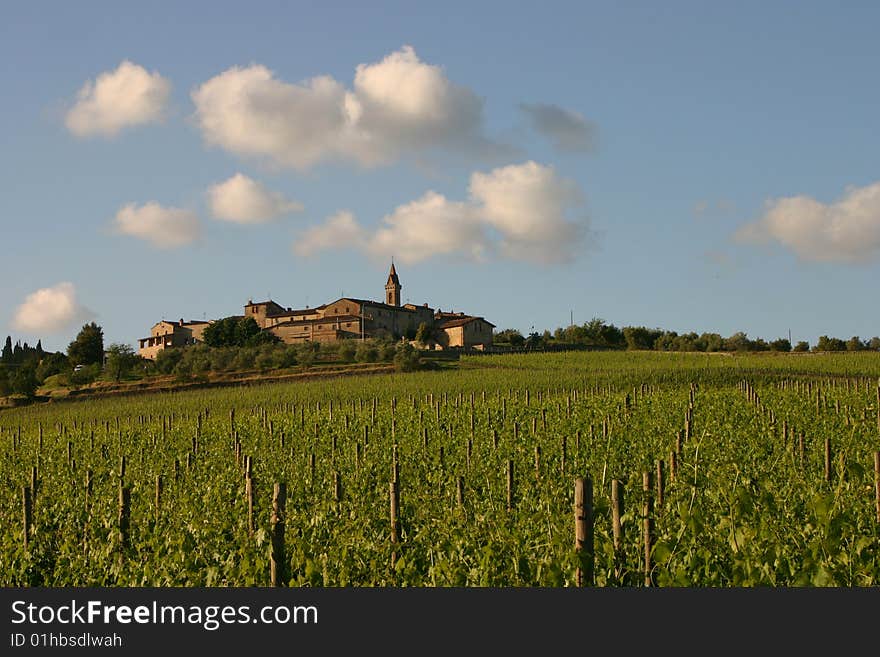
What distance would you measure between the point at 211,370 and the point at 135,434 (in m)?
41.1

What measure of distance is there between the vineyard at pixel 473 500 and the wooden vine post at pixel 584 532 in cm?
1

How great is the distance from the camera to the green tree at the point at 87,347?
8788 centimetres

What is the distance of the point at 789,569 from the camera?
22.2ft

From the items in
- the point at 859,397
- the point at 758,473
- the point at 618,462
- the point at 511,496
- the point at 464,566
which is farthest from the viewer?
the point at 859,397

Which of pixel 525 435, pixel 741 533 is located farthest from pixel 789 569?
pixel 525 435

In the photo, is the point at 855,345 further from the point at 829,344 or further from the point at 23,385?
the point at 23,385

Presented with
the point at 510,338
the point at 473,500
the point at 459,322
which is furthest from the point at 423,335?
the point at 473,500

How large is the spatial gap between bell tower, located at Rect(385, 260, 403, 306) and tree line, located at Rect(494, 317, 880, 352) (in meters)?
20.6

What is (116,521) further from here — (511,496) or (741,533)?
(741,533)

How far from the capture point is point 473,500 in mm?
11656

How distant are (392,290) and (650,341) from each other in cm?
3781

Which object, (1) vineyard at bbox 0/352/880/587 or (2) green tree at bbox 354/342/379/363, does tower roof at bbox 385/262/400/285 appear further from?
(1) vineyard at bbox 0/352/880/587

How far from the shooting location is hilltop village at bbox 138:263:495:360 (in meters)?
92.1

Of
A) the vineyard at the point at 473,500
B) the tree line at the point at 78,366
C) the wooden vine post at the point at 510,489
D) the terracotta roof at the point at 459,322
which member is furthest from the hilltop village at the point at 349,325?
the wooden vine post at the point at 510,489
